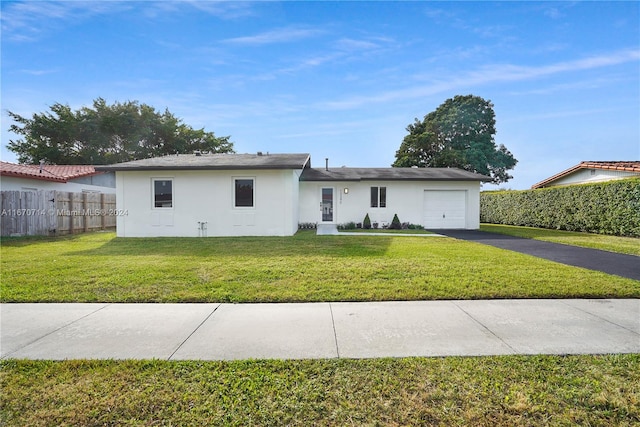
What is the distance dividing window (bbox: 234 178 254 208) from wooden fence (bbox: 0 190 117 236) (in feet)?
28.6

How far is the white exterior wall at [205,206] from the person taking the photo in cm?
1251

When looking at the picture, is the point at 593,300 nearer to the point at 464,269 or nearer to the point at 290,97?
the point at 464,269

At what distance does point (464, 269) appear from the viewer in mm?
6520

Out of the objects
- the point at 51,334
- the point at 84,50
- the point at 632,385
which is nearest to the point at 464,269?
the point at 632,385

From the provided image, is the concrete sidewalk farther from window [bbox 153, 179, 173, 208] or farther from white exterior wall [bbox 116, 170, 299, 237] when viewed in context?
window [bbox 153, 179, 173, 208]

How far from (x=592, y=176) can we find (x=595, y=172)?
30cm

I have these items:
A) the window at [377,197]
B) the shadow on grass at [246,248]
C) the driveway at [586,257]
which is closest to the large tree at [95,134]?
the window at [377,197]

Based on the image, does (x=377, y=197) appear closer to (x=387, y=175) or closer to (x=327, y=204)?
(x=387, y=175)

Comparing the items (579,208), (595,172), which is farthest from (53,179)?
(595,172)

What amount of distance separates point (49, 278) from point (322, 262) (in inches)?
210

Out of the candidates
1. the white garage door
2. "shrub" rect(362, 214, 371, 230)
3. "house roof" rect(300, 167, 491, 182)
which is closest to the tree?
"house roof" rect(300, 167, 491, 182)

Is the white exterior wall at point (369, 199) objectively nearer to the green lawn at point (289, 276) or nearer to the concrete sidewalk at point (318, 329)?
the green lawn at point (289, 276)

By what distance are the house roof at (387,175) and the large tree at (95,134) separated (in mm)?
22134

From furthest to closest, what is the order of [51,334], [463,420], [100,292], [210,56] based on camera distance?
[210,56], [100,292], [51,334], [463,420]
